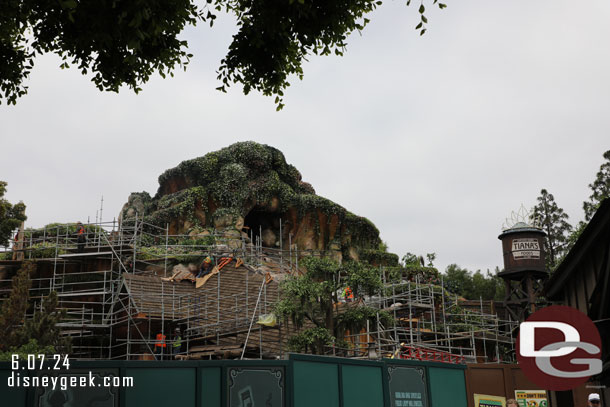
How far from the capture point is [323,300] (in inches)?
776

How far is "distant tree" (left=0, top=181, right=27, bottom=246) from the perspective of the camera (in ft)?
90.1

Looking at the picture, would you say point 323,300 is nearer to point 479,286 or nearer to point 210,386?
point 210,386

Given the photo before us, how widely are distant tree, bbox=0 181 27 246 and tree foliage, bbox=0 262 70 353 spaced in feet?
26.5

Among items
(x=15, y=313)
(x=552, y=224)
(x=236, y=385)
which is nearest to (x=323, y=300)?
(x=15, y=313)

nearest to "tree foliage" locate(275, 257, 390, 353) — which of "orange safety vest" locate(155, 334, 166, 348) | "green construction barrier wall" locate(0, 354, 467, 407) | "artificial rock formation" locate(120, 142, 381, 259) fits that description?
"orange safety vest" locate(155, 334, 166, 348)

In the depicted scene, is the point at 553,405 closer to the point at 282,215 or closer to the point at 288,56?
the point at 288,56

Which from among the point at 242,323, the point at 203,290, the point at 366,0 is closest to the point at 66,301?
the point at 203,290

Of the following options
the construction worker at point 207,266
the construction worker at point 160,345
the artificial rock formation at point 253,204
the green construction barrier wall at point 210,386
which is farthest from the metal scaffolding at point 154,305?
the green construction barrier wall at point 210,386

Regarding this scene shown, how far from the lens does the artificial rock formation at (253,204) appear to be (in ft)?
123

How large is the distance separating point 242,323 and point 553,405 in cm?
1052

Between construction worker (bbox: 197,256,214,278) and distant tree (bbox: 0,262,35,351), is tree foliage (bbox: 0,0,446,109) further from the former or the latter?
construction worker (bbox: 197,256,214,278)

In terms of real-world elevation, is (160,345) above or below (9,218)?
below

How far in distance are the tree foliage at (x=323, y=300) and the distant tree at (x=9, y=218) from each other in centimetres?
1420

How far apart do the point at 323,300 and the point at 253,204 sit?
2104cm
